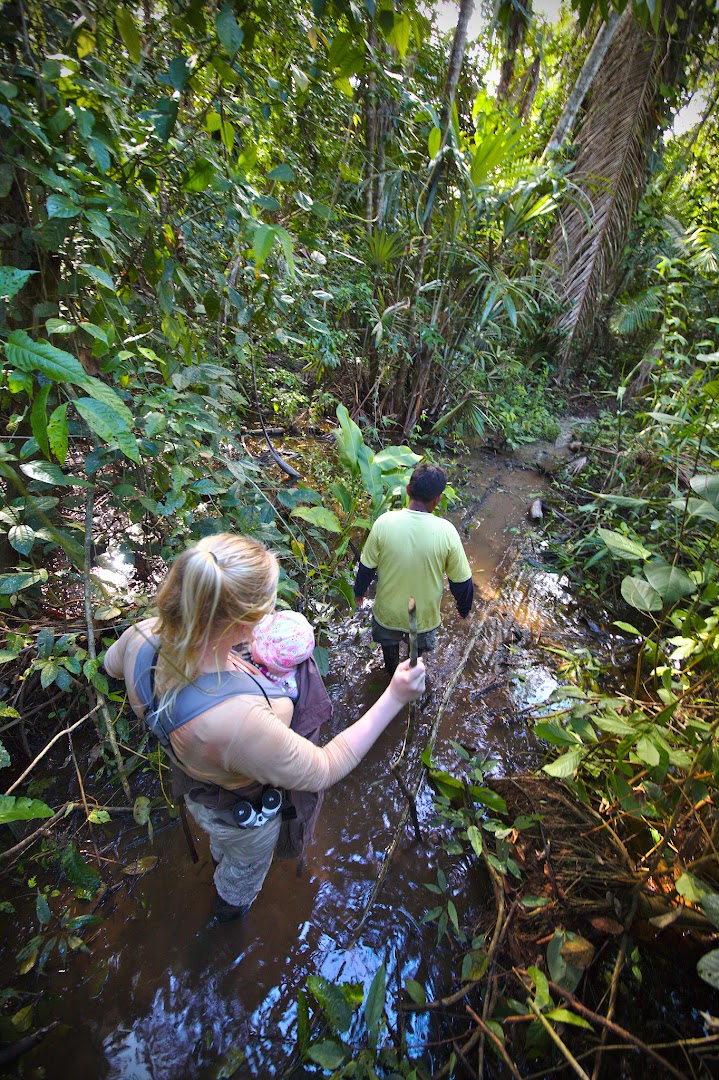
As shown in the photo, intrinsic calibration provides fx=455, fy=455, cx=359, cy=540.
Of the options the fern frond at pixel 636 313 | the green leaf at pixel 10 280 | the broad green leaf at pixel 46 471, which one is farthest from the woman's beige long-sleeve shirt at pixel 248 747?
the fern frond at pixel 636 313

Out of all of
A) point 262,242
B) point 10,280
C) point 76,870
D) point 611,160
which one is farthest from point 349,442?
point 611,160

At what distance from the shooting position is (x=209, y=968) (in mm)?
1676

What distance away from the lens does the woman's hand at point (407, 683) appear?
124 centimetres

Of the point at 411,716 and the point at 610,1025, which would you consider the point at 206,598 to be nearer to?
the point at 411,716

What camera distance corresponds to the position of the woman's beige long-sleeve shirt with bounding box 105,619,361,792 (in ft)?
3.37

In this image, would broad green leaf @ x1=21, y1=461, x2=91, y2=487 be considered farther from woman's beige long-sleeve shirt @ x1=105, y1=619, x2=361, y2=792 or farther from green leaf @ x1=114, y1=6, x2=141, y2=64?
green leaf @ x1=114, y1=6, x2=141, y2=64

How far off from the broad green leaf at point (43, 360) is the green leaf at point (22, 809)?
0.92 m

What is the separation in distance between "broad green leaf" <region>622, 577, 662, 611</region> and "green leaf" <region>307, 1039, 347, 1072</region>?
1.76 metres

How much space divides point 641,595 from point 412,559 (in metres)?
1.00

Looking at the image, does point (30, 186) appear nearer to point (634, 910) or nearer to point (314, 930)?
point (314, 930)

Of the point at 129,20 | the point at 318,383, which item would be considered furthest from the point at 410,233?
the point at 129,20

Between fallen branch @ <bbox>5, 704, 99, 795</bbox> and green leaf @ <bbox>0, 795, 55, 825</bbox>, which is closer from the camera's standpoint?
green leaf @ <bbox>0, 795, 55, 825</bbox>

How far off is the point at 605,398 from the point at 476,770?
322 inches

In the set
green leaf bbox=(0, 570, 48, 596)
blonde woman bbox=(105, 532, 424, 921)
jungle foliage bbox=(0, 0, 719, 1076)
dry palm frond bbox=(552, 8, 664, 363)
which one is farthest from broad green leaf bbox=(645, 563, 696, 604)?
dry palm frond bbox=(552, 8, 664, 363)
